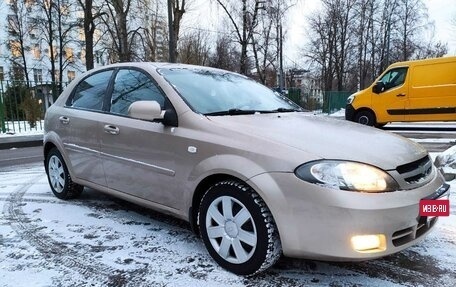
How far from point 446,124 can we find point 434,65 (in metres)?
4.10

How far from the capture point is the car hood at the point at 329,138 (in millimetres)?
2629

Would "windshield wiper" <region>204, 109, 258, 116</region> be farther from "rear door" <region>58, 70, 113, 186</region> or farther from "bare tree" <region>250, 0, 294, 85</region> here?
"bare tree" <region>250, 0, 294, 85</region>

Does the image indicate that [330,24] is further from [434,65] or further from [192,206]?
[192,206]

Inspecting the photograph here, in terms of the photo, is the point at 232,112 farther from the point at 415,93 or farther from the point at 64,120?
the point at 415,93

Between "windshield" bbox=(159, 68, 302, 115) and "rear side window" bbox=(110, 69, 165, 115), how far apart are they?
0.52 feet

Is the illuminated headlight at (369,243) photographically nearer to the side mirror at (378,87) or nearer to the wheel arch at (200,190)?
the wheel arch at (200,190)

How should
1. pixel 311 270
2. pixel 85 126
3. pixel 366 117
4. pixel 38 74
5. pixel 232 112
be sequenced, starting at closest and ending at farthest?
pixel 311 270 → pixel 232 112 → pixel 85 126 → pixel 366 117 → pixel 38 74

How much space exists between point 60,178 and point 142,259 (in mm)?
2107

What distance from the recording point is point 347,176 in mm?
2510

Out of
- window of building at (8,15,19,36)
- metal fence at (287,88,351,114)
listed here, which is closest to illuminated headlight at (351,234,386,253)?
metal fence at (287,88,351,114)

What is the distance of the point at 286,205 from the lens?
2572mm

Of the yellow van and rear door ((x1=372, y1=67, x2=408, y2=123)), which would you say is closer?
the yellow van

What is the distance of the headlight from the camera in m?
2.49

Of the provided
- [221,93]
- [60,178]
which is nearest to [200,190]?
[221,93]
